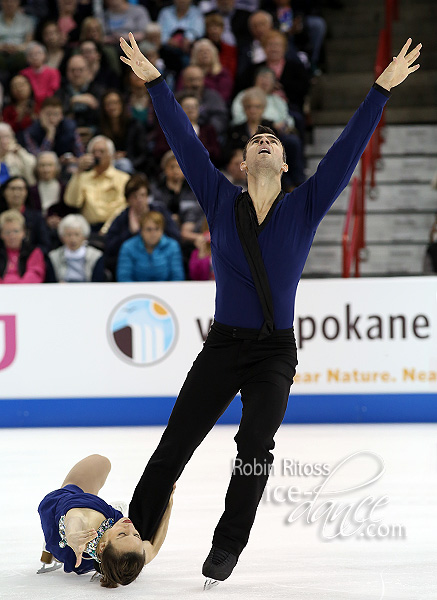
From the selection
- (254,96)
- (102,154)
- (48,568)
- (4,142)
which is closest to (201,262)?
(102,154)

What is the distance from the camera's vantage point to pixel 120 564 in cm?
313

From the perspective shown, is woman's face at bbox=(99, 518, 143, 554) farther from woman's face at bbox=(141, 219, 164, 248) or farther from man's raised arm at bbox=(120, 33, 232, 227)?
woman's face at bbox=(141, 219, 164, 248)

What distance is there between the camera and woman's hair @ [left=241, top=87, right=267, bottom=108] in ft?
28.7

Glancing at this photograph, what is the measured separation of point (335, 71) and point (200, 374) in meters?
7.78

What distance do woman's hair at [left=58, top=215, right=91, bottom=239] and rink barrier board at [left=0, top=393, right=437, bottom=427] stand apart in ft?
5.07

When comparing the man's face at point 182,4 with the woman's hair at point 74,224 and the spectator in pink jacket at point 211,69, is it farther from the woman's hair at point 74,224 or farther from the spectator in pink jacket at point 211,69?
the woman's hair at point 74,224

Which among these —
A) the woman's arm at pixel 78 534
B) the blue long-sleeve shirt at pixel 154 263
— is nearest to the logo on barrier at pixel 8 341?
the blue long-sleeve shirt at pixel 154 263

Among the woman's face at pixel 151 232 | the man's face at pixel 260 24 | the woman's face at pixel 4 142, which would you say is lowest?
the woman's face at pixel 151 232

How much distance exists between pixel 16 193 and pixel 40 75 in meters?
2.00

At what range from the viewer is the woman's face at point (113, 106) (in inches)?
361

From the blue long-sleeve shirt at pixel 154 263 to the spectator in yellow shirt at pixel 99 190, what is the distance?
0.99 meters

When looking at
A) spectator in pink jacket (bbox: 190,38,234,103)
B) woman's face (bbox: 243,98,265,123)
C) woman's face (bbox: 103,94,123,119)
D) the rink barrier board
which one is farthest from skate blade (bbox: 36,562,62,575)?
spectator in pink jacket (bbox: 190,38,234,103)

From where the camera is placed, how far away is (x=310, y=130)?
9961 millimetres

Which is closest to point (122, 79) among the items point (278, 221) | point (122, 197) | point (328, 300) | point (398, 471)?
point (122, 197)
